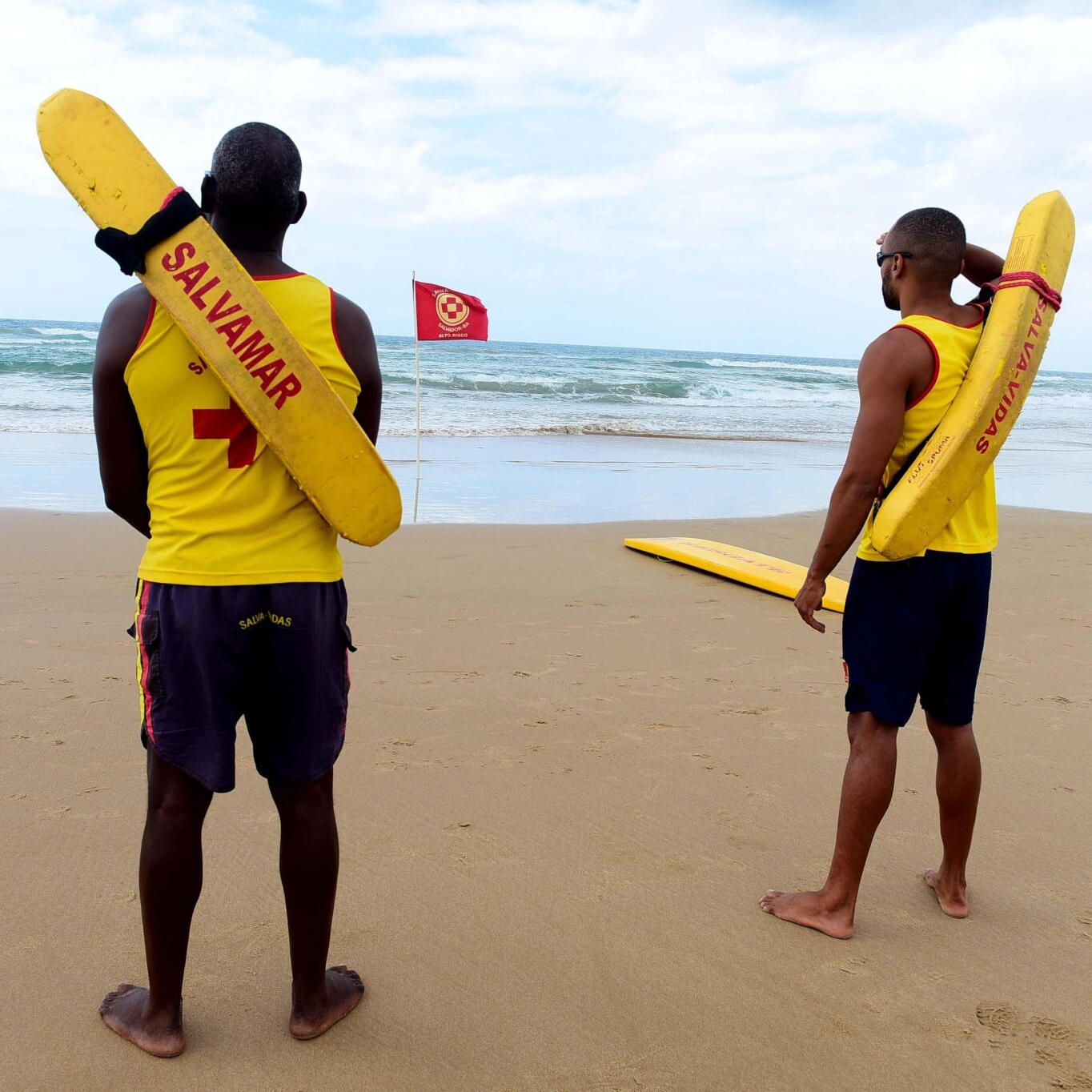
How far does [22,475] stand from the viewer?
37.2 feet

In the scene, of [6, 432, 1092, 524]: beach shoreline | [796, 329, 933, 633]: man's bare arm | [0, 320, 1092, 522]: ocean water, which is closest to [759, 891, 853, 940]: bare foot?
[796, 329, 933, 633]: man's bare arm

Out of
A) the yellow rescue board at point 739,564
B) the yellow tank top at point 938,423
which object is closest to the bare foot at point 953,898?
the yellow tank top at point 938,423

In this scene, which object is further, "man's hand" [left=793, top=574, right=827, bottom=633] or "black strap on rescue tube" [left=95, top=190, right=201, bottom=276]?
"man's hand" [left=793, top=574, right=827, bottom=633]

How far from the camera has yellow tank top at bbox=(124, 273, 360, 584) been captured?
6.42 ft

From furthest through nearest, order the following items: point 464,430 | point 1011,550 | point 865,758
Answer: point 464,430 → point 1011,550 → point 865,758

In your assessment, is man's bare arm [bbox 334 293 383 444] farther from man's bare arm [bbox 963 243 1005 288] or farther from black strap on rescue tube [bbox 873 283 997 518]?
man's bare arm [bbox 963 243 1005 288]

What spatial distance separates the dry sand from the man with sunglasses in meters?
0.37

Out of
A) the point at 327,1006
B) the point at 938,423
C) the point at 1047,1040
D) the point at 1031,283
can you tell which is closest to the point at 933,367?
the point at 938,423

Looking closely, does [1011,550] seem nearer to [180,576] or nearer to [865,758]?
[865,758]

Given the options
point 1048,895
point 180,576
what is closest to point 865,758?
point 1048,895

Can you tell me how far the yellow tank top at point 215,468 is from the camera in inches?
77.0

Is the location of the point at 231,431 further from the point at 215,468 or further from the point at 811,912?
the point at 811,912

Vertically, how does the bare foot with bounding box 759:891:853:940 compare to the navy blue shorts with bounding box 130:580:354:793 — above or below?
below

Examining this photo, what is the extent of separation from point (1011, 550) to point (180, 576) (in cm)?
795
